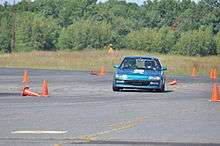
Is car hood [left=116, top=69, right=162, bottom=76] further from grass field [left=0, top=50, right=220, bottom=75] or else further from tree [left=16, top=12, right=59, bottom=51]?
tree [left=16, top=12, right=59, bottom=51]

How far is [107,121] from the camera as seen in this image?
1628cm

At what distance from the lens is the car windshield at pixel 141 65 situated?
2961 cm

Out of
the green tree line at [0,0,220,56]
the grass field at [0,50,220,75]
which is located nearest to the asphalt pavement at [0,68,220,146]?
the grass field at [0,50,220,75]

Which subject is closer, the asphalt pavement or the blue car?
the asphalt pavement

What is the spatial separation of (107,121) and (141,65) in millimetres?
14545

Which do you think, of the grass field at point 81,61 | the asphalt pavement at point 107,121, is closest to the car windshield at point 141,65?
the asphalt pavement at point 107,121

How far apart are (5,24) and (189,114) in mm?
117372

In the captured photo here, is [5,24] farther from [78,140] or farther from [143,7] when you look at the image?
[78,140]

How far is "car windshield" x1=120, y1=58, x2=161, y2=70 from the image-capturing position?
29.6 meters

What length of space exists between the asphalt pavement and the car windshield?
4.62m

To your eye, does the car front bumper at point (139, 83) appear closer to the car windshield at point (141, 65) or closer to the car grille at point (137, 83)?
the car grille at point (137, 83)

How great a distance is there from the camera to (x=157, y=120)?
16703 mm

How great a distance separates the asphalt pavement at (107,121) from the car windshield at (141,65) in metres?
4.62

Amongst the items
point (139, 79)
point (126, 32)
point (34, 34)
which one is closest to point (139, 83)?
point (139, 79)
